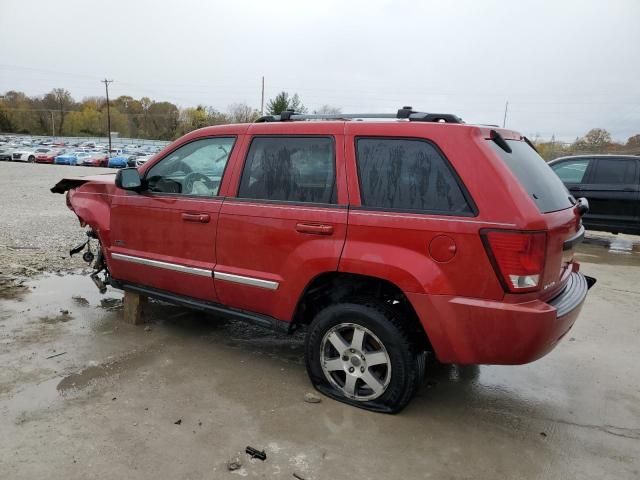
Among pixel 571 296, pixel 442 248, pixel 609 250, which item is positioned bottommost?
pixel 609 250

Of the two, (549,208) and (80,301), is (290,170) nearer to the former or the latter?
(549,208)

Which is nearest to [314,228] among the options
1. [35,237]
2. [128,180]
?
[128,180]

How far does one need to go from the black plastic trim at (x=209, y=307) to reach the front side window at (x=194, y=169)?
856 millimetres

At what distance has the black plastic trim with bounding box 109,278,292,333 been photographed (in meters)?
3.58

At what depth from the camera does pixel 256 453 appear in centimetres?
275

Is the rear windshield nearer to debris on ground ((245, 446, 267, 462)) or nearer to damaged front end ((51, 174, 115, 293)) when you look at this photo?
debris on ground ((245, 446, 267, 462))

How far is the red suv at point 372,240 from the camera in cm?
276

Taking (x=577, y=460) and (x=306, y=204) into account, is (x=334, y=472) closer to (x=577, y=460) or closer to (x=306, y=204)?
(x=577, y=460)

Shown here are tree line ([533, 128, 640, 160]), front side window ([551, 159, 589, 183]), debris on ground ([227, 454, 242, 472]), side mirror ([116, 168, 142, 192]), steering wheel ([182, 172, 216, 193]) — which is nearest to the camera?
debris on ground ([227, 454, 242, 472])

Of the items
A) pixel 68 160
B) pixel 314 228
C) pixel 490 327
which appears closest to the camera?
pixel 490 327

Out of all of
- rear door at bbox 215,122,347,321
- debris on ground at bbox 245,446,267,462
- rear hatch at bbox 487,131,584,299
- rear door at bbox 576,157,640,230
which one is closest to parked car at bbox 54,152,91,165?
rear door at bbox 576,157,640,230

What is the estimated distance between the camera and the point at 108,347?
4.10m

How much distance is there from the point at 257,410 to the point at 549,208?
2203 mm

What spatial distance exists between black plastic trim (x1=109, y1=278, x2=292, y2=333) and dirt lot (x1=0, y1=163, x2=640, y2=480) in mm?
390
